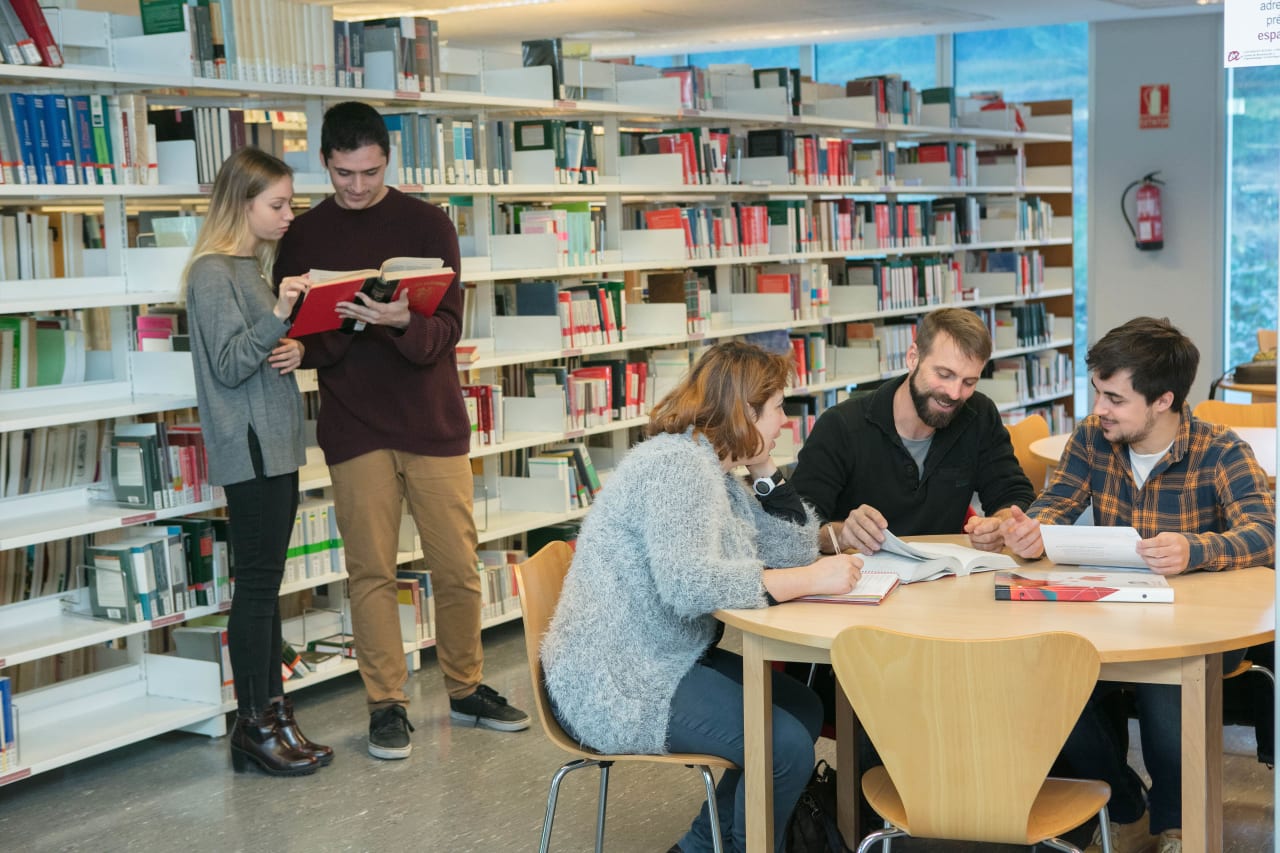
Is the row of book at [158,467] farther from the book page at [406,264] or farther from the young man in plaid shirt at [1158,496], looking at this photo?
the young man in plaid shirt at [1158,496]

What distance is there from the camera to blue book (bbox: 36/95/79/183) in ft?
11.9

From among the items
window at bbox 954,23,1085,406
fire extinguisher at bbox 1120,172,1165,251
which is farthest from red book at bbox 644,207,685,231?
window at bbox 954,23,1085,406

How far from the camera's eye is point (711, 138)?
5.95 m

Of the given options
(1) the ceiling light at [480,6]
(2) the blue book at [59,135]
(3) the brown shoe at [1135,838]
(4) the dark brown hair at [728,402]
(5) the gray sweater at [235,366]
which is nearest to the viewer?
(4) the dark brown hair at [728,402]

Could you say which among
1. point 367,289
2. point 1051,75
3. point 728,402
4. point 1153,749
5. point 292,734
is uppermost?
point 1051,75

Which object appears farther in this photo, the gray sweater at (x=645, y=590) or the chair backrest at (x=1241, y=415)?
the chair backrest at (x=1241, y=415)

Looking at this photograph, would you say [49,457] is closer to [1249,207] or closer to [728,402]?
[728,402]

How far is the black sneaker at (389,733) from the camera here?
391cm

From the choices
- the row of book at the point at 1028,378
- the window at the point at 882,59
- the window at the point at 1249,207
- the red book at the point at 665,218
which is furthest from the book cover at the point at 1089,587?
the window at the point at 882,59

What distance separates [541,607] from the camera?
2.80 m

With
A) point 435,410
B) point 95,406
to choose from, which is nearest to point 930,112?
point 435,410

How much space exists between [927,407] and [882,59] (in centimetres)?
786

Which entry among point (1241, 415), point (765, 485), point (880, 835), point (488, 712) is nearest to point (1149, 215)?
point (1241, 415)

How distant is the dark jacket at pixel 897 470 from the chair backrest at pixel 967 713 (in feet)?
3.92
